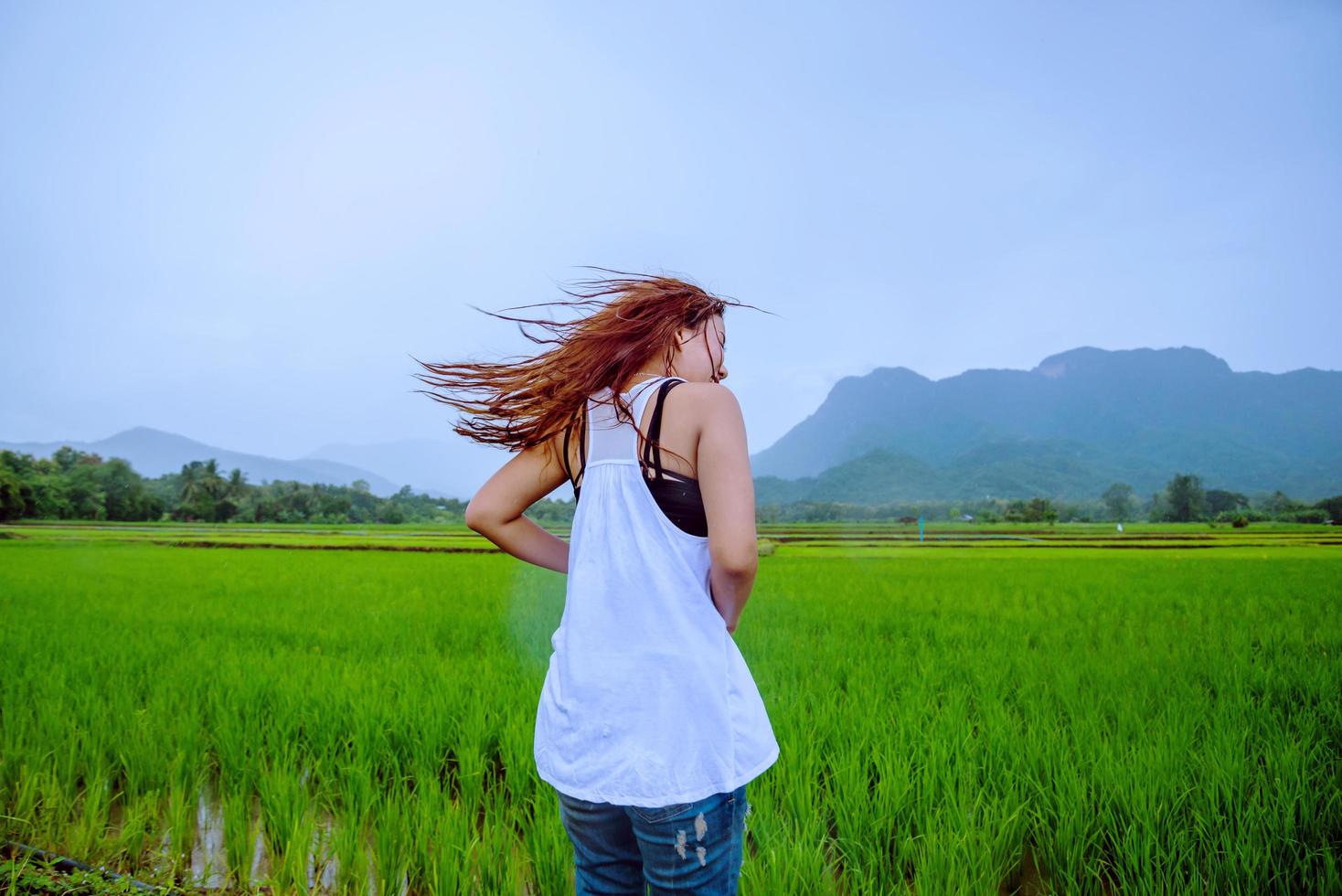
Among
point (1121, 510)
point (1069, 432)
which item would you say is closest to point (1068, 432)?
point (1069, 432)

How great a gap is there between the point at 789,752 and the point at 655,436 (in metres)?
A: 2.29

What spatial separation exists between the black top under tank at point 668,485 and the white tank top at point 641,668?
2cm

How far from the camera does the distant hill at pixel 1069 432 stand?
65862mm

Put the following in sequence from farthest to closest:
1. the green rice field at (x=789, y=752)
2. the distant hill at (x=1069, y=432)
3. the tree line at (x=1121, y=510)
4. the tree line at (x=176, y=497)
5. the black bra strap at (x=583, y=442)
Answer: the distant hill at (x=1069, y=432)
the tree line at (x=1121, y=510)
the tree line at (x=176, y=497)
the green rice field at (x=789, y=752)
the black bra strap at (x=583, y=442)

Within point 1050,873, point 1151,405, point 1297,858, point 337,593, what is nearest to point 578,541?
point 1050,873

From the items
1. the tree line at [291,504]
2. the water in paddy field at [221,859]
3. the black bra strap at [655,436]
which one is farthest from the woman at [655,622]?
the tree line at [291,504]

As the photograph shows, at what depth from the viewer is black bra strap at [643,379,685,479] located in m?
1.11

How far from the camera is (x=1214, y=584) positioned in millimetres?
9195

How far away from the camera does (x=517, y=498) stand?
4.69ft

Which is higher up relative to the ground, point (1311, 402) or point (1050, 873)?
point (1311, 402)

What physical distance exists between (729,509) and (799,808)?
1906 millimetres

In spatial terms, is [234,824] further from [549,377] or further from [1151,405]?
[1151,405]

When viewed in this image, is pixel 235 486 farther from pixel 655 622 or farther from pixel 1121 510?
pixel 1121 510

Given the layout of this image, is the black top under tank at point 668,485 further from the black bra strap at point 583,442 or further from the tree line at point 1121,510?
the tree line at point 1121,510
